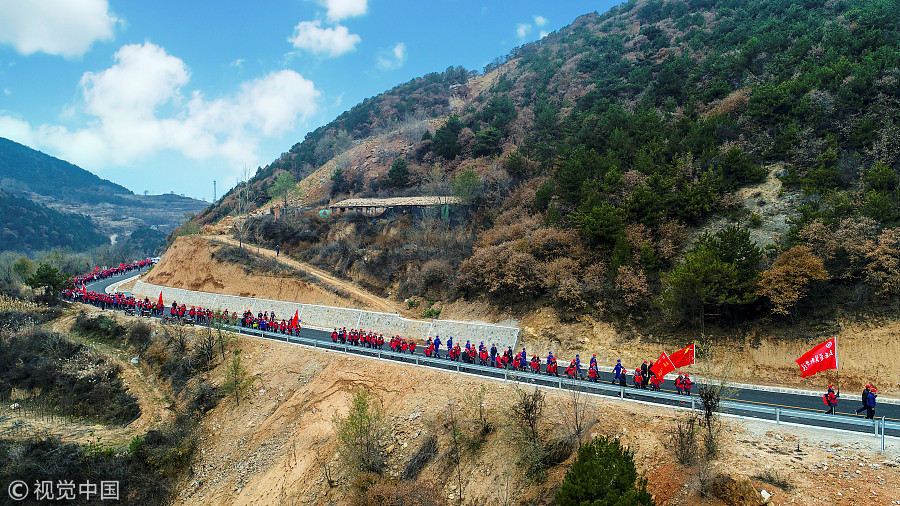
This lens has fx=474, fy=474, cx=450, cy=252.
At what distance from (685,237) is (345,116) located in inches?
3522

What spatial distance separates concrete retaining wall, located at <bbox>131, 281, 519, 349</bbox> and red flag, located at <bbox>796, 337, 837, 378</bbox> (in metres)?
13.4

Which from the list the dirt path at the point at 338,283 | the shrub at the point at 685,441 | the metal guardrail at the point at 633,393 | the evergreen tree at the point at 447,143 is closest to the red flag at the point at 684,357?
the metal guardrail at the point at 633,393

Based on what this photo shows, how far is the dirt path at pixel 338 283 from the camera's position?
3516 centimetres

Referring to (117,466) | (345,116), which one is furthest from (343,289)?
(345,116)

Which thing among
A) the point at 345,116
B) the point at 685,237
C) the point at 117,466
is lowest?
the point at 117,466

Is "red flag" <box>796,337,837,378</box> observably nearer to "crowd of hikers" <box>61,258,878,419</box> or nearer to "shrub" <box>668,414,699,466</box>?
"crowd of hikers" <box>61,258,878,419</box>

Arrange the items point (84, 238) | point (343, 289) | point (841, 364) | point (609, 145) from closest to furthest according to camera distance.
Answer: point (841, 364)
point (609, 145)
point (343, 289)
point (84, 238)

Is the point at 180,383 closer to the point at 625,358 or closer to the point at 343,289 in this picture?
the point at 343,289

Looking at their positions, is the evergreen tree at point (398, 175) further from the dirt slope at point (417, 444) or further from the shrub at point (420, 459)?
the shrub at point (420, 459)

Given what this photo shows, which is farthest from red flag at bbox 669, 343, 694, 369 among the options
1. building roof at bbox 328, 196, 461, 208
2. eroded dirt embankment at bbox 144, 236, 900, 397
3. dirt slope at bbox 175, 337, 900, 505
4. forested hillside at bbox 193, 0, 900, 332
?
building roof at bbox 328, 196, 461, 208

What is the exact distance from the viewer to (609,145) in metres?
34.9

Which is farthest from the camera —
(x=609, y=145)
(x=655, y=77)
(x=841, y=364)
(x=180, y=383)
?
(x=655, y=77)

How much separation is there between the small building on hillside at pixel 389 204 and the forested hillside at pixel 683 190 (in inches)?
63.8

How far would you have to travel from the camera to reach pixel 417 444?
725 inches
